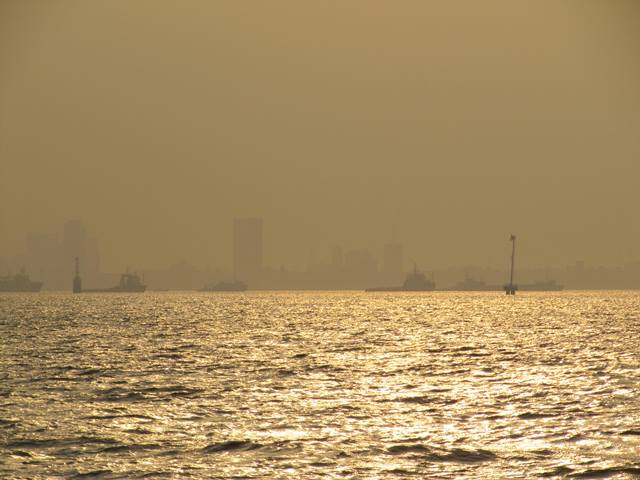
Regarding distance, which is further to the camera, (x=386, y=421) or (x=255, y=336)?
(x=255, y=336)

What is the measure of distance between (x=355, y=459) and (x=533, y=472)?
5927mm

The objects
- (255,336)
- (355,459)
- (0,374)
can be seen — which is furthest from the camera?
(255,336)

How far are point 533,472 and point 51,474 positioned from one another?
1537 cm

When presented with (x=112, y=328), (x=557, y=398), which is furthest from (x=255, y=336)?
(x=557, y=398)

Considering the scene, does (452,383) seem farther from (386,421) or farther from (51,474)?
(51,474)

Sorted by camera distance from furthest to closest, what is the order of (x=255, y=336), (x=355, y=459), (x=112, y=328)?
(x=112, y=328), (x=255, y=336), (x=355, y=459)

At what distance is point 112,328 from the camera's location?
122 m

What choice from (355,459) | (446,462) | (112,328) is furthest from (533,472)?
(112,328)

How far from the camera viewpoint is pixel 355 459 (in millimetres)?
30016

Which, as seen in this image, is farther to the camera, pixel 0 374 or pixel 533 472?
pixel 0 374

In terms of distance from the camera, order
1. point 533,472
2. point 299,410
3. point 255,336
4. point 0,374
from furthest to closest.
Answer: point 255,336
point 0,374
point 299,410
point 533,472

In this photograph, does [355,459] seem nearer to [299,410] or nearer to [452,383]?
[299,410]

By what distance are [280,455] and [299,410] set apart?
965cm

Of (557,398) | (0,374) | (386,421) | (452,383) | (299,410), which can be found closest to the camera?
(386,421)
